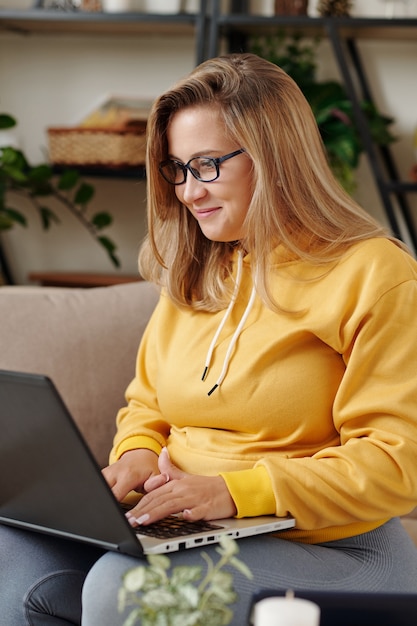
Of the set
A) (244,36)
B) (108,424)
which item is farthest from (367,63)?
(108,424)

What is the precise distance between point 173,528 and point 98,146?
1905 millimetres

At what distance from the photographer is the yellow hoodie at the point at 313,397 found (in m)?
1.24

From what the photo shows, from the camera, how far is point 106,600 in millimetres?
1110

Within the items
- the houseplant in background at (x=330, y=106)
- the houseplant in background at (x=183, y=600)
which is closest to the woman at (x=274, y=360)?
the houseplant in background at (x=183, y=600)

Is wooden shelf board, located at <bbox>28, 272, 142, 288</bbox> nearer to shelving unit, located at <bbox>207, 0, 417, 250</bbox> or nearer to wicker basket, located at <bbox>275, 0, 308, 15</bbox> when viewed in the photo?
shelving unit, located at <bbox>207, 0, 417, 250</bbox>


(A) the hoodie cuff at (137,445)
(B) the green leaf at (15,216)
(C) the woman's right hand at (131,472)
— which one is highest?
(C) the woman's right hand at (131,472)

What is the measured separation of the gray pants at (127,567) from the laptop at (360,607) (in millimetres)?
292

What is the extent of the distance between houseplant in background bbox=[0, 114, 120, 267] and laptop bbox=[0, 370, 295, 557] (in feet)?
5.82

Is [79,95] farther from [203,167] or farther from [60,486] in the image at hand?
[60,486]

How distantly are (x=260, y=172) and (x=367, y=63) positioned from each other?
5.74ft

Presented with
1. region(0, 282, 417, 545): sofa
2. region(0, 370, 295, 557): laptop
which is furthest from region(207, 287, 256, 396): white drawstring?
region(0, 282, 417, 545): sofa

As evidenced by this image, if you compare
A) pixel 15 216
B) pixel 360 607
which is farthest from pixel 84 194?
pixel 360 607

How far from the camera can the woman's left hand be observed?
120cm

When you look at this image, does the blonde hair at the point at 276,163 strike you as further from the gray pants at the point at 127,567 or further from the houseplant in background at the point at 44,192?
the houseplant in background at the point at 44,192
